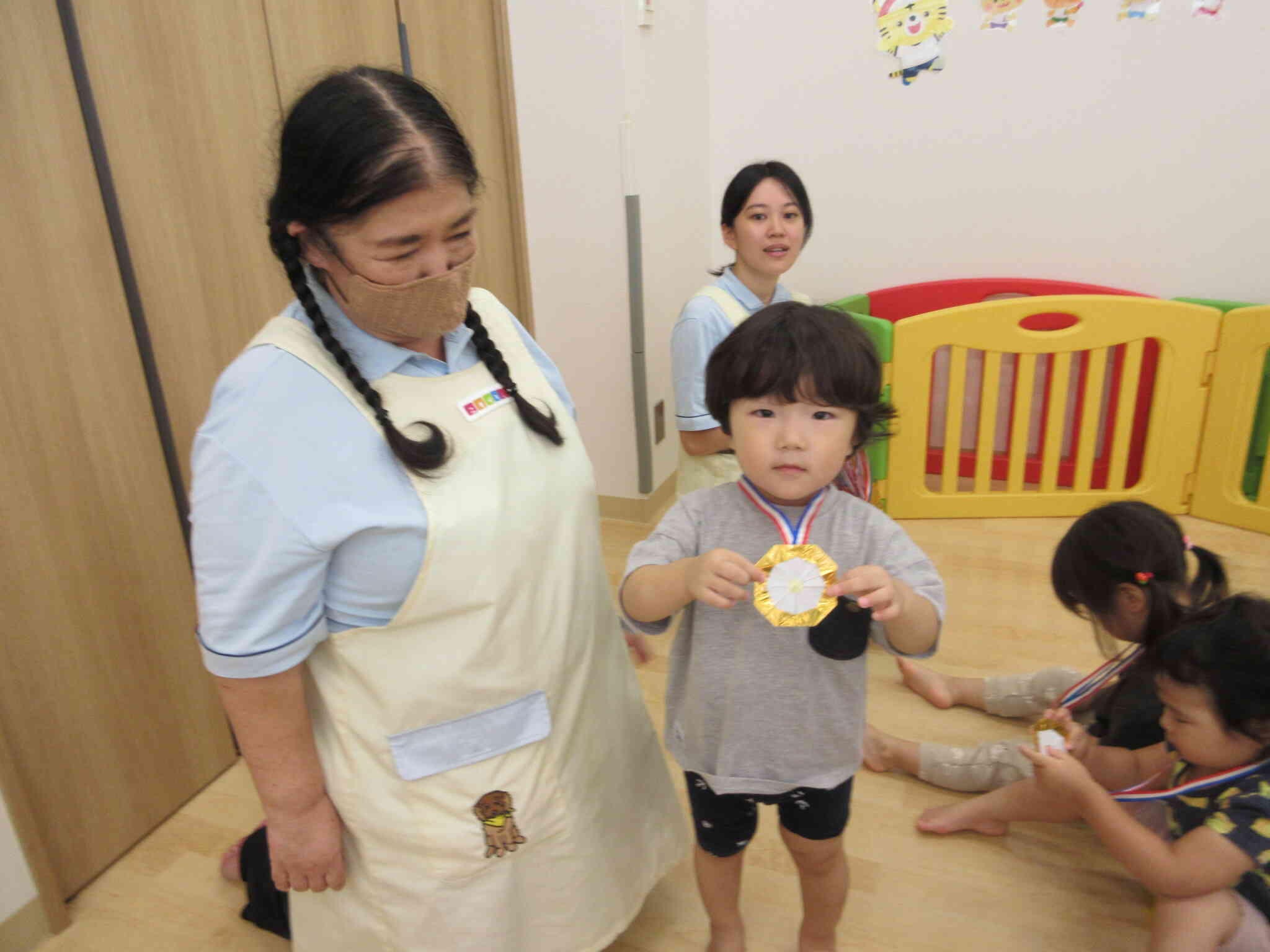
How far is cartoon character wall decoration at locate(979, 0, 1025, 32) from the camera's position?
3.20 meters

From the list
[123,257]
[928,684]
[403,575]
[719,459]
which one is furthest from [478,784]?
[928,684]

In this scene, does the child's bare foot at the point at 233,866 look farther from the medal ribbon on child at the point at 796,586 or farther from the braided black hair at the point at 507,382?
the medal ribbon on child at the point at 796,586

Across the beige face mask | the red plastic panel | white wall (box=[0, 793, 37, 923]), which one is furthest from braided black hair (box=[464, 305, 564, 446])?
the red plastic panel

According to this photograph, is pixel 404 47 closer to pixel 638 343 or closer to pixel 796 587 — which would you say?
pixel 638 343

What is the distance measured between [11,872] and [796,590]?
5.07 ft

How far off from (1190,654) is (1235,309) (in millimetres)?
2170

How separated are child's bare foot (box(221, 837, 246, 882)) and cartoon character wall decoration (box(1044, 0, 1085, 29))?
3.59 metres

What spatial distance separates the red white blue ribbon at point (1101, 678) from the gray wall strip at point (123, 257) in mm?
1916

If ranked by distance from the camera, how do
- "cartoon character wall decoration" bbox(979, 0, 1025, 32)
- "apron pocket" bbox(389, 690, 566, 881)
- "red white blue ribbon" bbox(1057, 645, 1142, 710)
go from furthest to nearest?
"cartoon character wall decoration" bbox(979, 0, 1025, 32)
"red white blue ribbon" bbox(1057, 645, 1142, 710)
"apron pocket" bbox(389, 690, 566, 881)

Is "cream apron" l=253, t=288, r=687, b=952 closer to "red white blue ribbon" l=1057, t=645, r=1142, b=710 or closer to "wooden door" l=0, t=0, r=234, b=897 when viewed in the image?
"wooden door" l=0, t=0, r=234, b=897

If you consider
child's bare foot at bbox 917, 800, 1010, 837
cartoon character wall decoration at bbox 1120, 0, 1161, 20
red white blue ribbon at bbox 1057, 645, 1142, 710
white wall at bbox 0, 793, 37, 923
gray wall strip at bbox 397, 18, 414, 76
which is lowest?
child's bare foot at bbox 917, 800, 1010, 837

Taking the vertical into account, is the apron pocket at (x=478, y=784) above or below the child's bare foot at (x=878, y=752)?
above

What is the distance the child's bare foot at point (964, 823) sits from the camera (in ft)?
5.98

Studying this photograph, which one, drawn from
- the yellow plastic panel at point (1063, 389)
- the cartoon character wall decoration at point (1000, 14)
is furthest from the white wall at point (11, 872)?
the cartoon character wall decoration at point (1000, 14)
